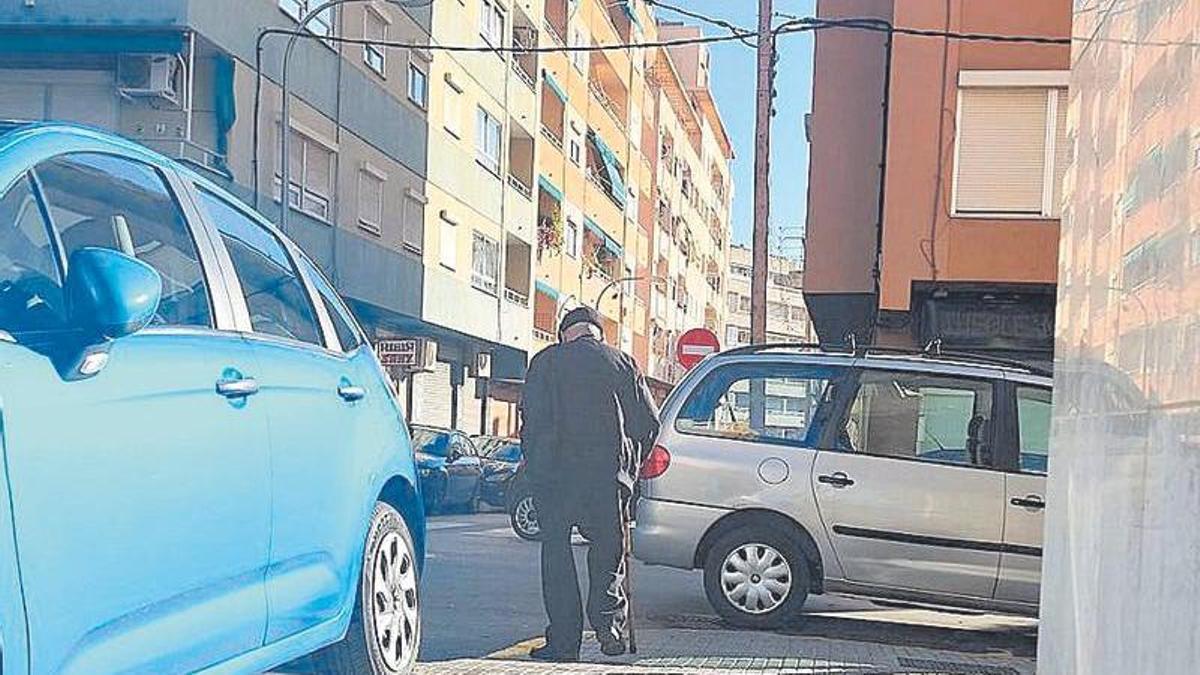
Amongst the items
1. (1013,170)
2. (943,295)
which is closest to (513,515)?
(943,295)

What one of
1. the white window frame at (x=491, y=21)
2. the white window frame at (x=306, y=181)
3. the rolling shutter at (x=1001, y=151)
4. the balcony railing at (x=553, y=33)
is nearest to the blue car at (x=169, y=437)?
the rolling shutter at (x=1001, y=151)

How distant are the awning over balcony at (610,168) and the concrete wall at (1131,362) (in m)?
38.1

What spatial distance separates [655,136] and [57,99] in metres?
37.2

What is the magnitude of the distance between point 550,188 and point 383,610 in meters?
32.4

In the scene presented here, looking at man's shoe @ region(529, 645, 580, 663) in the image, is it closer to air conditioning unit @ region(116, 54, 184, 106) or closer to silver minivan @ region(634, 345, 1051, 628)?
silver minivan @ region(634, 345, 1051, 628)

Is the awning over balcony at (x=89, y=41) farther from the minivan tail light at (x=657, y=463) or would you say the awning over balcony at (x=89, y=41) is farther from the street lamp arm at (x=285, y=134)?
the minivan tail light at (x=657, y=463)

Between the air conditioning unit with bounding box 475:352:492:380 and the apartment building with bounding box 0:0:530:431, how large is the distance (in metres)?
0.06

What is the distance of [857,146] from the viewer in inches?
691

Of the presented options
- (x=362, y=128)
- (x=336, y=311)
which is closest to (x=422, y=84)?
(x=362, y=128)

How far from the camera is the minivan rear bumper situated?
844cm

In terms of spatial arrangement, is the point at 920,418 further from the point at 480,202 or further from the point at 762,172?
the point at 480,202

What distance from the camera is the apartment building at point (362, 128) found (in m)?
18.1

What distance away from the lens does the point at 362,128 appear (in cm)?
2395

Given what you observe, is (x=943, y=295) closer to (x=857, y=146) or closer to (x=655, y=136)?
(x=857, y=146)
